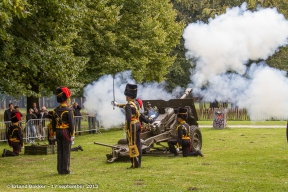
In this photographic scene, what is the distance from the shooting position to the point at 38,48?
67.1 feet

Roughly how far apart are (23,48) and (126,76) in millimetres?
16773

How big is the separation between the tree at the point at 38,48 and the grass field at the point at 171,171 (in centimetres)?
290

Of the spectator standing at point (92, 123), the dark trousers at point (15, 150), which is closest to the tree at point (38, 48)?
the dark trousers at point (15, 150)

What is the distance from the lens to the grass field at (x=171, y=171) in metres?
13.2

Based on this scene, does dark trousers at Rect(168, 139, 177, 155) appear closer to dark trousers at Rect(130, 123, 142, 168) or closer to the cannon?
the cannon

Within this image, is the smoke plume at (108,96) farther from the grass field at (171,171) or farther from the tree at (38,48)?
the tree at (38,48)

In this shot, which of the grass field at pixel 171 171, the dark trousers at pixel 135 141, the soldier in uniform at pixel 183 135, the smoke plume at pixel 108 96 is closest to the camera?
the grass field at pixel 171 171

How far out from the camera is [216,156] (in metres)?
19.1

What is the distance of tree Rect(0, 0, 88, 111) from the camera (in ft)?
64.1

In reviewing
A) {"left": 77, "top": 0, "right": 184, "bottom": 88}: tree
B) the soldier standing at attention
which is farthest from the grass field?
{"left": 77, "top": 0, "right": 184, "bottom": 88}: tree

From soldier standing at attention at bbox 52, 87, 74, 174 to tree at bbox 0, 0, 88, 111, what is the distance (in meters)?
4.38

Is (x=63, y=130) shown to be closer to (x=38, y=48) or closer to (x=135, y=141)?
(x=135, y=141)

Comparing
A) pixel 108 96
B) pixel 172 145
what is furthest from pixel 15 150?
pixel 108 96

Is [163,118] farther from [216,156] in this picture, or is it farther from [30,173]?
[30,173]
